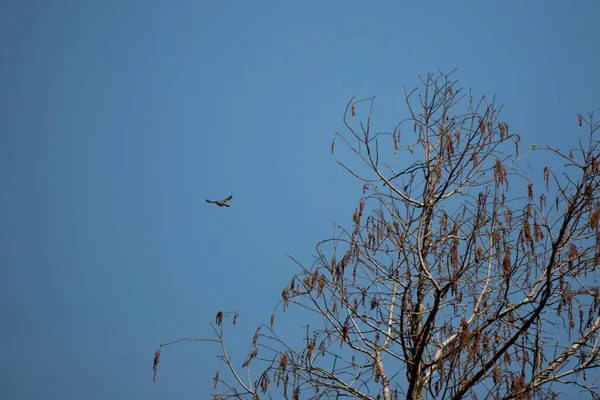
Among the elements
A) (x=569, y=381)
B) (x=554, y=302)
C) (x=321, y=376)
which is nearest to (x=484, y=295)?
(x=554, y=302)

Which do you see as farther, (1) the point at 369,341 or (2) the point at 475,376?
(1) the point at 369,341

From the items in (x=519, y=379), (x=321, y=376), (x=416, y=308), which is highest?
(x=416, y=308)

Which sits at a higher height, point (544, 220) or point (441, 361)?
point (544, 220)

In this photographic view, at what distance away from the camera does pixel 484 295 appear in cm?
404

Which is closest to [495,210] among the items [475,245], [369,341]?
[475,245]

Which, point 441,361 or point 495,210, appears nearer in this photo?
point 441,361

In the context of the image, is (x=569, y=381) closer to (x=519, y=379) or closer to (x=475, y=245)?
(x=519, y=379)

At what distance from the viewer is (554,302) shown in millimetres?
3854

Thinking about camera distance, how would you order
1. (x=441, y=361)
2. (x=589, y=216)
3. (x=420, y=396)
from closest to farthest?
1. (x=441, y=361)
2. (x=589, y=216)
3. (x=420, y=396)

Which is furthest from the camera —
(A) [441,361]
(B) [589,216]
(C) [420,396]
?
(C) [420,396]

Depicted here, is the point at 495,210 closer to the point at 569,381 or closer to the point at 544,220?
the point at 544,220

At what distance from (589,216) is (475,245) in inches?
26.2

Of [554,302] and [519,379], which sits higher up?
[554,302]

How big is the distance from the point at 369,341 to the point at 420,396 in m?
0.43
